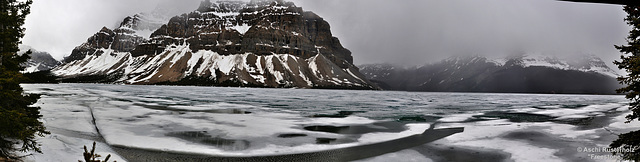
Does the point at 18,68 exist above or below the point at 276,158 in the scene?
above

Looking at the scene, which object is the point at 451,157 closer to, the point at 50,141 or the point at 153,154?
the point at 153,154

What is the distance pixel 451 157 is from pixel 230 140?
780cm

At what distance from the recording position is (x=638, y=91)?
7918mm

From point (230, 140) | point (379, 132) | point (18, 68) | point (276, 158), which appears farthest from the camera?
point (379, 132)

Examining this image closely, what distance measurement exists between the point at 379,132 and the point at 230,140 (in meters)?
7.04

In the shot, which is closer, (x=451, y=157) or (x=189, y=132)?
(x=451, y=157)

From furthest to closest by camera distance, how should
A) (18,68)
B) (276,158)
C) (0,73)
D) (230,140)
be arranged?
1. (230,140)
2. (276,158)
3. (18,68)
4. (0,73)

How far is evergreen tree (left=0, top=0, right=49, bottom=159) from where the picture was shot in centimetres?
691

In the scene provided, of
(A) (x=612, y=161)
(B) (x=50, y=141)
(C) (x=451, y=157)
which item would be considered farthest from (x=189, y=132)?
(A) (x=612, y=161)

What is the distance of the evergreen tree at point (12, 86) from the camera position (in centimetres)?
691

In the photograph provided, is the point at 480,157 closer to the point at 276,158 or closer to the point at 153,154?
the point at 276,158

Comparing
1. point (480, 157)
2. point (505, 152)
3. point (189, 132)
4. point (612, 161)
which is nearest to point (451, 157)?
point (480, 157)

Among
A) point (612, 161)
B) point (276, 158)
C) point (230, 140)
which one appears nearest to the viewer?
point (612, 161)

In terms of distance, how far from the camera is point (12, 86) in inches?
289
